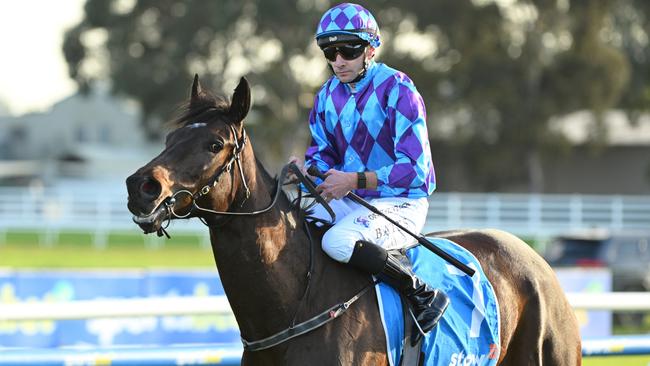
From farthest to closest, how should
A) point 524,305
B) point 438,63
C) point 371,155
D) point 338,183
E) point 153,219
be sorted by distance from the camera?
point 438,63, point 524,305, point 371,155, point 338,183, point 153,219

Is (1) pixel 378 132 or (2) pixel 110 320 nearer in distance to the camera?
(1) pixel 378 132

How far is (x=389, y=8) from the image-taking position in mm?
36781

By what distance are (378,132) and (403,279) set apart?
0.66 metres

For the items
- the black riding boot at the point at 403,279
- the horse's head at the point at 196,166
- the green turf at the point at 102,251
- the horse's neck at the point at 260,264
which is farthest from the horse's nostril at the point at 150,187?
the green turf at the point at 102,251

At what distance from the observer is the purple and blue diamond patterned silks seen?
436 centimetres

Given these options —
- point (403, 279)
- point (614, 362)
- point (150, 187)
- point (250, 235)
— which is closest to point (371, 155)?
point (403, 279)

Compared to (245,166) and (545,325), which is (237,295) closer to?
(245,166)

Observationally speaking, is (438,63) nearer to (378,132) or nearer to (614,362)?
(614,362)

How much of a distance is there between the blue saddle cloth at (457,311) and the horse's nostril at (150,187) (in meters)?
1.20

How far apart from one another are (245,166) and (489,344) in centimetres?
156

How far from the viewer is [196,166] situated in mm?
3838

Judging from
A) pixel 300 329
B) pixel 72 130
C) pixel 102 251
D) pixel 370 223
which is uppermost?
pixel 72 130

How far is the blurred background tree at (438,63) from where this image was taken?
35.1 m

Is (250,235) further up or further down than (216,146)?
further down
